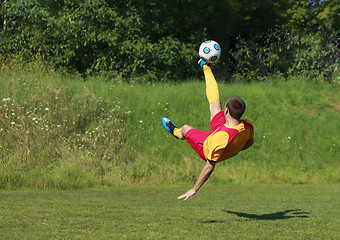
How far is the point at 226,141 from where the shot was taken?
28.0ft

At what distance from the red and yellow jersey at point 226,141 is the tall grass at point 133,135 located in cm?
913

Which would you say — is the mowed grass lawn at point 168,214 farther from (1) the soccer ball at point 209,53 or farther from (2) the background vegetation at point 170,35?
(2) the background vegetation at point 170,35

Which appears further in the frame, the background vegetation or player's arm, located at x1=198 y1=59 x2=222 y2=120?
the background vegetation

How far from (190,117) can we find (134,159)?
13.1 feet

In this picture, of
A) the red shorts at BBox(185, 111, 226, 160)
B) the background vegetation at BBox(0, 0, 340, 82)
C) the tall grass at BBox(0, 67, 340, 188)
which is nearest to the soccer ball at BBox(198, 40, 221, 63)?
the red shorts at BBox(185, 111, 226, 160)

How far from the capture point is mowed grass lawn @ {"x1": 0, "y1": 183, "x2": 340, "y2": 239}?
8312 mm

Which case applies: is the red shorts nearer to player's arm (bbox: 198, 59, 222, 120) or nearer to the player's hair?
player's arm (bbox: 198, 59, 222, 120)

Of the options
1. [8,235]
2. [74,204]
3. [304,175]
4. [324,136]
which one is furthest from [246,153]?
[8,235]

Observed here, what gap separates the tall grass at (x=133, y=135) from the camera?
17859 mm

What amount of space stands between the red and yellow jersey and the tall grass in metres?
9.13

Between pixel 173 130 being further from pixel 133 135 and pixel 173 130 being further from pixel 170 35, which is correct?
pixel 170 35

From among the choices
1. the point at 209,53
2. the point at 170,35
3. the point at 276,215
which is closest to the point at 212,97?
the point at 209,53

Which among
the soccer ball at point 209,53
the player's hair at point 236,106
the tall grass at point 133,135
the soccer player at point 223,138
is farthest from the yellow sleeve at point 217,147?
the tall grass at point 133,135

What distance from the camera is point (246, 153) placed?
2062 cm
